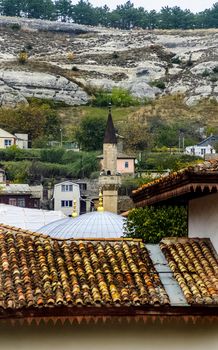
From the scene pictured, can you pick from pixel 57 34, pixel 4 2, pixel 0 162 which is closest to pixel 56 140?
pixel 0 162

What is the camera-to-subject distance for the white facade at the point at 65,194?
80062mm

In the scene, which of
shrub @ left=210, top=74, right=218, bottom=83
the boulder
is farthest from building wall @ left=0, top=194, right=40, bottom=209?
shrub @ left=210, top=74, right=218, bottom=83

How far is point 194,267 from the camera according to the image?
11047 millimetres

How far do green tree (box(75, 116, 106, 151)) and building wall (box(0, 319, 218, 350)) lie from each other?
90.7 meters

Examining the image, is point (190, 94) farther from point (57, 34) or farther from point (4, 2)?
point (4, 2)

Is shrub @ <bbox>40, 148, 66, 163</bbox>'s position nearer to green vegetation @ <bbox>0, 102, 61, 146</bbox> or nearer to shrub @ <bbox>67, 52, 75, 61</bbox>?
green vegetation @ <bbox>0, 102, 61, 146</bbox>

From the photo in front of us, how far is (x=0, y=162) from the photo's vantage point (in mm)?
93062

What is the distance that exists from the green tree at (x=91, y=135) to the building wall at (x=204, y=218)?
3492 inches

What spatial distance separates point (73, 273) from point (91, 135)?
9107 cm

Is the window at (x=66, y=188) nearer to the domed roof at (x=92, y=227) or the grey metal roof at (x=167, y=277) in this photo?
the domed roof at (x=92, y=227)

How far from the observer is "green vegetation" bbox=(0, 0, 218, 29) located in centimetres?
18712

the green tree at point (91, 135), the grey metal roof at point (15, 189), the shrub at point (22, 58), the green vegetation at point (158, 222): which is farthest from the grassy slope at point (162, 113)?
the green vegetation at point (158, 222)

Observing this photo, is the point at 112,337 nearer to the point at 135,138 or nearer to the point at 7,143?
the point at 135,138

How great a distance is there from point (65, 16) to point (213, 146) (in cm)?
9942
